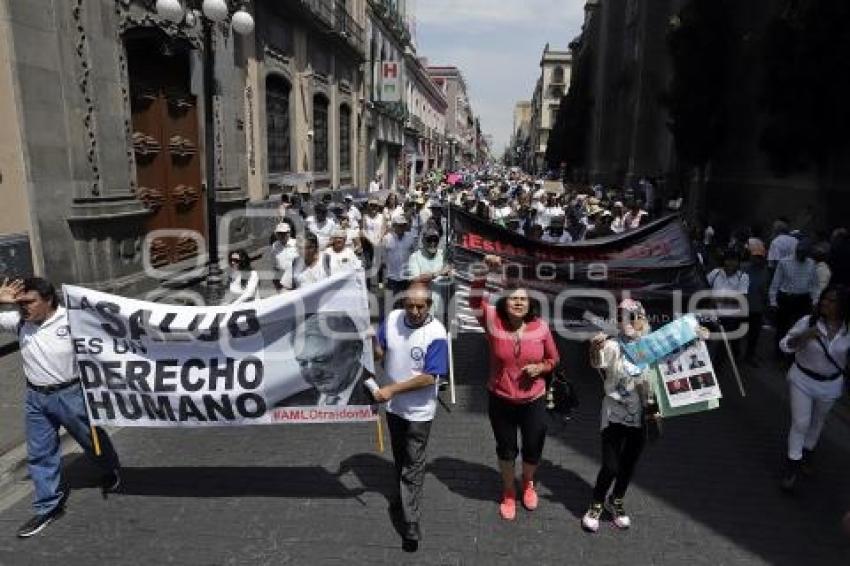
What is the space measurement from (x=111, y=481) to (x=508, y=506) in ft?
10.6

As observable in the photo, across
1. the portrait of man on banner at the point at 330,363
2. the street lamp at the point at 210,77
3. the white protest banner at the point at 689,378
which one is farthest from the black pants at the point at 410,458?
the street lamp at the point at 210,77

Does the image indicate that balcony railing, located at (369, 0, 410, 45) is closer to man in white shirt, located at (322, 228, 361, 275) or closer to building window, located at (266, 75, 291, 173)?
building window, located at (266, 75, 291, 173)

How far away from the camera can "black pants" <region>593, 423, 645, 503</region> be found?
4.42m

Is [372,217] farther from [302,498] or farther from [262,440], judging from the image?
[302,498]

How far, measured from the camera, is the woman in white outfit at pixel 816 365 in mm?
4930

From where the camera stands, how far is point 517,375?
4410mm

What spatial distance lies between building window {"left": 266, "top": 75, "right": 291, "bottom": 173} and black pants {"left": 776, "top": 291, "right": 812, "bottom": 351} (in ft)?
50.8

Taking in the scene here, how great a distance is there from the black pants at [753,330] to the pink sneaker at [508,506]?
17.5ft

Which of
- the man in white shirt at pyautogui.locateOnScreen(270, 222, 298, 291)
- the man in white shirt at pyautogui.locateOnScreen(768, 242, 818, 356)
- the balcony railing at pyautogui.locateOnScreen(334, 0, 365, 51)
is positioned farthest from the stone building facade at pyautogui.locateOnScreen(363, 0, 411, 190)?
the man in white shirt at pyautogui.locateOnScreen(768, 242, 818, 356)

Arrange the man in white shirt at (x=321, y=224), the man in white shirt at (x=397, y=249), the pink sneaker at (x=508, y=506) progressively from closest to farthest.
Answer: the pink sneaker at (x=508, y=506) < the man in white shirt at (x=397, y=249) < the man in white shirt at (x=321, y=224)

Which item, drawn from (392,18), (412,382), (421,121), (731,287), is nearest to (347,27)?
(392,18)

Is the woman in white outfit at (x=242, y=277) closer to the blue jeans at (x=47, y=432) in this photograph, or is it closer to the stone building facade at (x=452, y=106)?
the blue jeans at (x=47, y=432)

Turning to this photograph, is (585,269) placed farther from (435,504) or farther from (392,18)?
(392,18)

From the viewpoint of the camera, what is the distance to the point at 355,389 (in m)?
4.75
